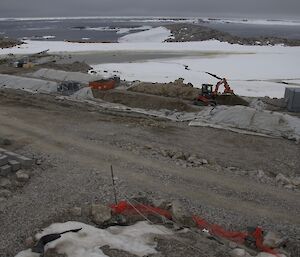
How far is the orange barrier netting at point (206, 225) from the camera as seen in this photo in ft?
29.0

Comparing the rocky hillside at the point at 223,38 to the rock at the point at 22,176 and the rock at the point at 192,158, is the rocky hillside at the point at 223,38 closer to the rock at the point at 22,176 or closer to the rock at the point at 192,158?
the rock at the point at 192,158

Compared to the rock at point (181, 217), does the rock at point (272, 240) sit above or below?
below

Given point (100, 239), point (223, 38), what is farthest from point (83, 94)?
point (223, 38)

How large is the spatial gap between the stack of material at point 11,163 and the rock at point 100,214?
3.30 m

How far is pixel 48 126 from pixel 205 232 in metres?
9.49

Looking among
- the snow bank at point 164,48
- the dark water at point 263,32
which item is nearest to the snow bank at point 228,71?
the snow bank at point 164,48

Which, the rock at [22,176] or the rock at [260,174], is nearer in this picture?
the rock at [22,176]

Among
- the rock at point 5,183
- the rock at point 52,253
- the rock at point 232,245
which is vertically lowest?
the rock at point 232,245

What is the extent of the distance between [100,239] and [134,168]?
4.16 m

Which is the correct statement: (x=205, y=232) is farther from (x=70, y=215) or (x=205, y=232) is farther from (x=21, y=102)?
(x=21, y=102)

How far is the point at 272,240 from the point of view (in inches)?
343

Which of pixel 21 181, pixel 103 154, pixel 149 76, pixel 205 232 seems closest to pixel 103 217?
pixel 205 232

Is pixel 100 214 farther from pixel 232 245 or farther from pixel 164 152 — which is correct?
pixel 164 152

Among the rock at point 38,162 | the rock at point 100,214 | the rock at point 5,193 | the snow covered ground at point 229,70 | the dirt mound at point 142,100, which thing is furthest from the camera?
the snow covered ground at point 229,70
